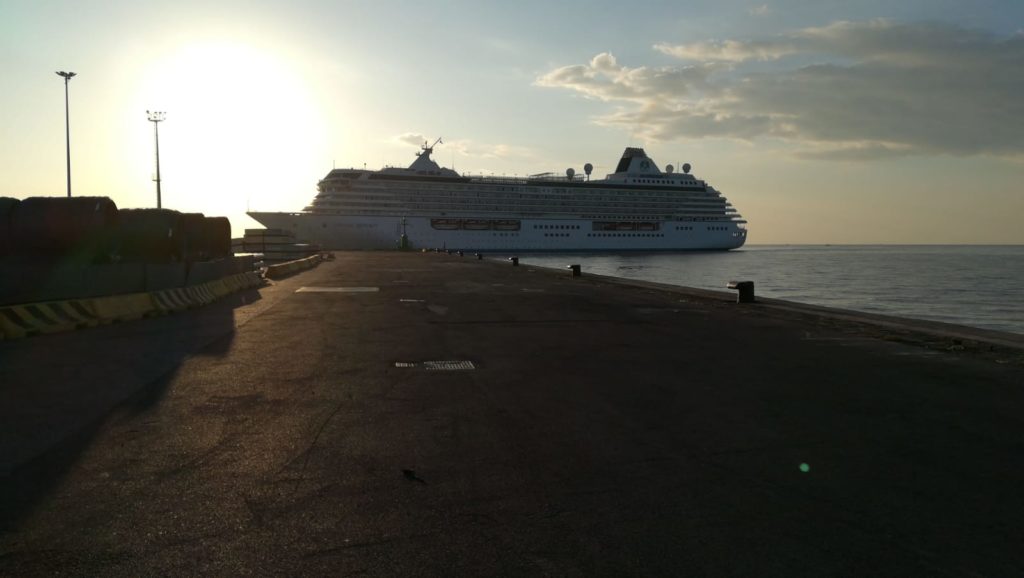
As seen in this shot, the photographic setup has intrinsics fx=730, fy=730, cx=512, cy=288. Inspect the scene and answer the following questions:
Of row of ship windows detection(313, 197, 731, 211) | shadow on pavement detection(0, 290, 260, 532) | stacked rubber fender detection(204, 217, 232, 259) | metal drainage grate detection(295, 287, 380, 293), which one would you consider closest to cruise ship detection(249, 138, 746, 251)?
row of ship windows detection(313, 197, 731, 211)

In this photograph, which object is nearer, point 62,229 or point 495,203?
point 62,229

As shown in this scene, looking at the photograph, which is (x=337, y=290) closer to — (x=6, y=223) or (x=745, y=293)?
(x=6, y=223)

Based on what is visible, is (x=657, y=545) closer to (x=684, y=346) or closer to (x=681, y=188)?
(x=684, y=346)

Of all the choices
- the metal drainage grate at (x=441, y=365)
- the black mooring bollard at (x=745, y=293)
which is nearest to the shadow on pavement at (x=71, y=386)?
the metal drainage grate at (x=441, y=365)

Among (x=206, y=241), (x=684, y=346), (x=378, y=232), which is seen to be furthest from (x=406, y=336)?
(x=378, y=232)

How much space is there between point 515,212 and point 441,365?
10159cm

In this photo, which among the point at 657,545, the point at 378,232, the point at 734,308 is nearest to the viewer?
the point at 657,545

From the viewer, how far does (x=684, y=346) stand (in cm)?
1216

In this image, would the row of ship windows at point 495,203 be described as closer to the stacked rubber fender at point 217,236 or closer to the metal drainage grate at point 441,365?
the stacked rubber fender at point 217,236

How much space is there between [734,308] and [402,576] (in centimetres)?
1720

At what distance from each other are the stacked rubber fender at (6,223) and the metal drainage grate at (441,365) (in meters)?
18.8

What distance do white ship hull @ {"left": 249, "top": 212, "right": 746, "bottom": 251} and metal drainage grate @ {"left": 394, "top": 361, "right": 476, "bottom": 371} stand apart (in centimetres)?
9505

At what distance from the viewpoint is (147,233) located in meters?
25.9

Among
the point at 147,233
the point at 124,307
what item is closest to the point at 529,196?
the point at 147,233
